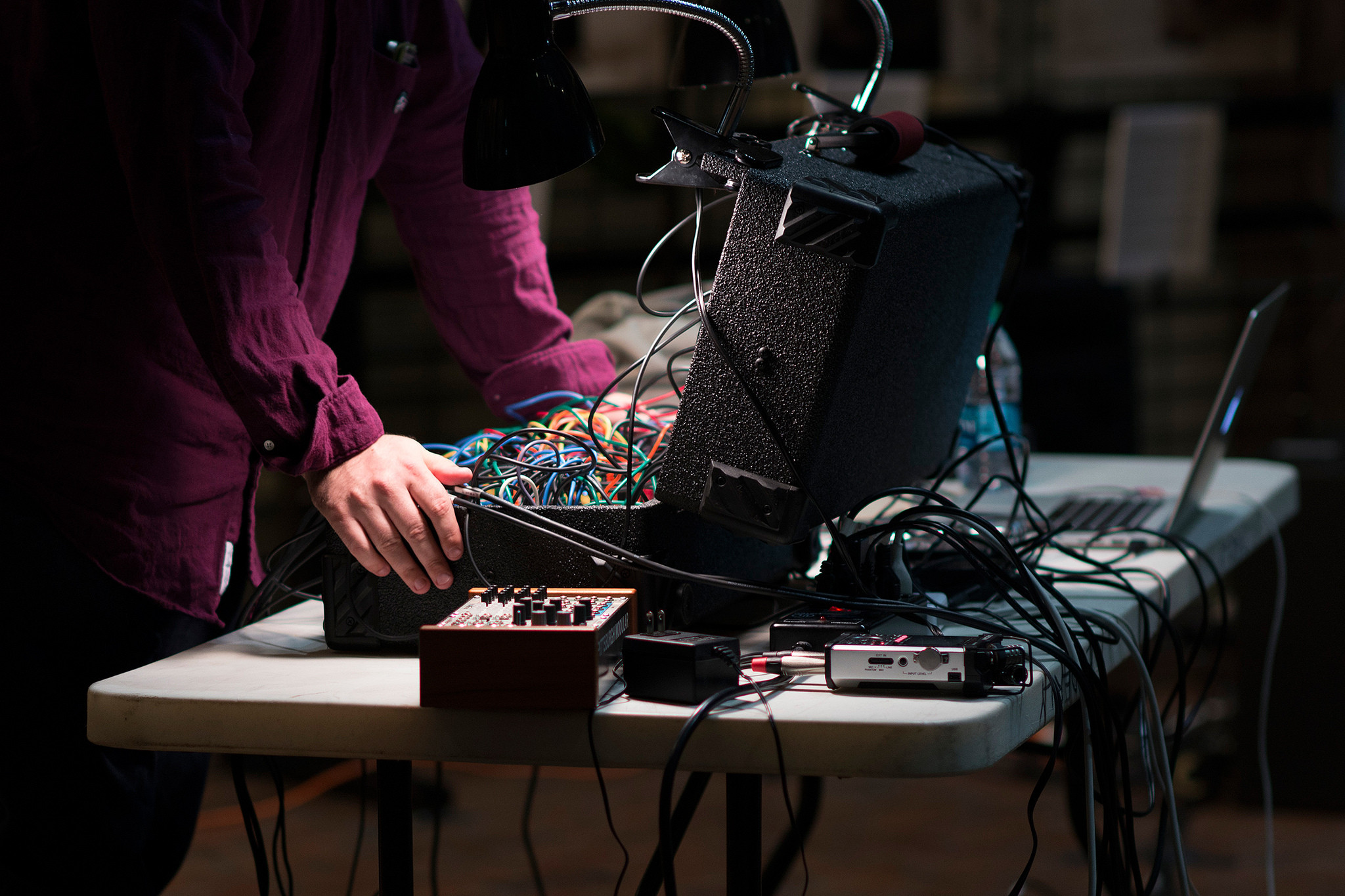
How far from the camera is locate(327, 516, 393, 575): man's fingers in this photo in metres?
0.92

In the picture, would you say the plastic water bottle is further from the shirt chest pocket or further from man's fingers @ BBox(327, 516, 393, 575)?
man's fingers @ BBox(327, 516, 393, 575)

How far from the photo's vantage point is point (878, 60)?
1141 mm

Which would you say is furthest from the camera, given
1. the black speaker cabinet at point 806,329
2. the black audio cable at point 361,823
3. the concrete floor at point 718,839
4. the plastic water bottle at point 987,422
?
the concrete floor at point 718,839

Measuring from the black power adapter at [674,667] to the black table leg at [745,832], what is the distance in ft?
0.29

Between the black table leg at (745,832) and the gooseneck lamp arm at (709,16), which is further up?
the gooseneck lamp arm at (709,16)

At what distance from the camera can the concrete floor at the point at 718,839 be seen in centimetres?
231

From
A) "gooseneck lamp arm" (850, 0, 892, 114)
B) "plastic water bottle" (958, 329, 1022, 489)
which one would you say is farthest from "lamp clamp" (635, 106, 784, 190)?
"plastic water bottle" (958, 329, 1022, 489)

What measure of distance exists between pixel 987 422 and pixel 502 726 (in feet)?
4.20

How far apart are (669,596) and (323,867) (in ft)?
5.71

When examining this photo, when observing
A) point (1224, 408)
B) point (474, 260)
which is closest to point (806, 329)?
point (474, 260)

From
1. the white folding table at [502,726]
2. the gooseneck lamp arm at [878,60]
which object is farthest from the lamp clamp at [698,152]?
the white folding table at [502,726]

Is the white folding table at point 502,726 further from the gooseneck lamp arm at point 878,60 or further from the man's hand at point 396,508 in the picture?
the gooseneck lamp arm at point 878,60

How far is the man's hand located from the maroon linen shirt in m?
0.02

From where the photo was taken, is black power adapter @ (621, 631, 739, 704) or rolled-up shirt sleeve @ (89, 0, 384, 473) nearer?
black power adapter @ (621, 631, 739, 704)
